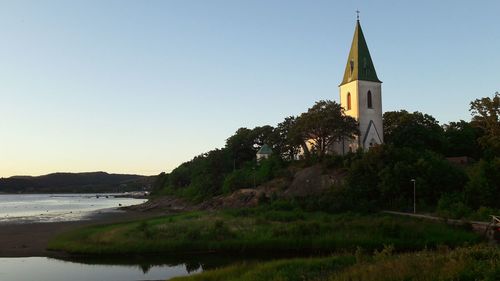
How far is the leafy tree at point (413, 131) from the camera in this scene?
271ft

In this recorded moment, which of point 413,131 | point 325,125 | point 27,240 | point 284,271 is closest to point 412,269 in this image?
point 284,271

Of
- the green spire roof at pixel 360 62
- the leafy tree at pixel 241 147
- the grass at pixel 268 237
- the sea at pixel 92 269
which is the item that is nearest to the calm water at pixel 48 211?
the leafy tree at pixel 241 147

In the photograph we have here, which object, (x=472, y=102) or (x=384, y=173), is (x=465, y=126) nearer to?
(x=472, y=102)

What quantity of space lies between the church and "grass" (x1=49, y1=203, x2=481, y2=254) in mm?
34516

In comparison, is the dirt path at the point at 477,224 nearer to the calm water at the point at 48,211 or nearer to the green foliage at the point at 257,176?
the green foliage at the point at 257,176

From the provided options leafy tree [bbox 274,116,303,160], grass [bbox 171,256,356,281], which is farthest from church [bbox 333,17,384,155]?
grass [bbox 171,256,356,281]

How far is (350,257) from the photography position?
80.8 ft

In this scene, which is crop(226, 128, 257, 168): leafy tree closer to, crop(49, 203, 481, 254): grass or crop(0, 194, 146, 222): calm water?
crop(0, 194, 146, 222): calm water

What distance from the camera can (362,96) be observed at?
3253 inches

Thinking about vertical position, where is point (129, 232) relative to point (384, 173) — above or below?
below

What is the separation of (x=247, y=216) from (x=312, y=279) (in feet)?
117

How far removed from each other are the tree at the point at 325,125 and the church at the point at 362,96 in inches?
152

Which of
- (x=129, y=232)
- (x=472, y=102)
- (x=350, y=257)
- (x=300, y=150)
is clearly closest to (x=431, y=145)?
(x=472, y=102)

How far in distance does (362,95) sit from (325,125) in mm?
12775
